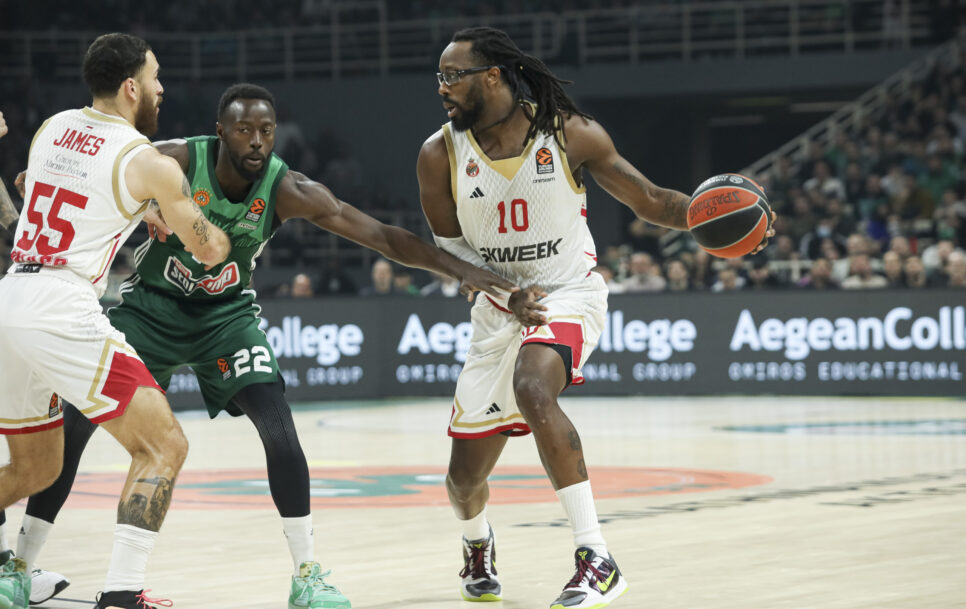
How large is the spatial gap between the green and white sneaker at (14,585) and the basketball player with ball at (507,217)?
163cm

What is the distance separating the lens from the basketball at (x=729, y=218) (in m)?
5.42

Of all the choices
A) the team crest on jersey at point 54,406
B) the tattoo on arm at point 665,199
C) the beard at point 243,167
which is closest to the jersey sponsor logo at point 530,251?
the tattoo on arm at point 665,199

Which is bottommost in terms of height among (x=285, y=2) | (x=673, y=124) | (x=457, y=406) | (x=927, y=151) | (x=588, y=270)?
(x=457, y=406)

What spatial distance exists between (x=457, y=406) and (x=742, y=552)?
1540 millimetres

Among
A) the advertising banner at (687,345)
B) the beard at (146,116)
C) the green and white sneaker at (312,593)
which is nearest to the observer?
the beard at (146,116)

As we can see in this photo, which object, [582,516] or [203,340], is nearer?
[582,516]

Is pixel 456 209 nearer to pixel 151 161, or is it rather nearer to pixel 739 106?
pixel 151 161

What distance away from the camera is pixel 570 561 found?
5.79 meters

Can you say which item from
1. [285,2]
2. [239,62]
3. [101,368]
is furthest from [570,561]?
[285,2]

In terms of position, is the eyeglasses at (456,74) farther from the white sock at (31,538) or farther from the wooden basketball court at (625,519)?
the white sock at (31,538)

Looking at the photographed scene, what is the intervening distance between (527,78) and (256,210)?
1.26 metres

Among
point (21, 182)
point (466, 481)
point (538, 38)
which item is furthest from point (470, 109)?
point (538, 38)

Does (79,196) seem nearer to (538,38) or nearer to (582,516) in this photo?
(582,516)

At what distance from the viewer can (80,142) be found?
4.51 m
